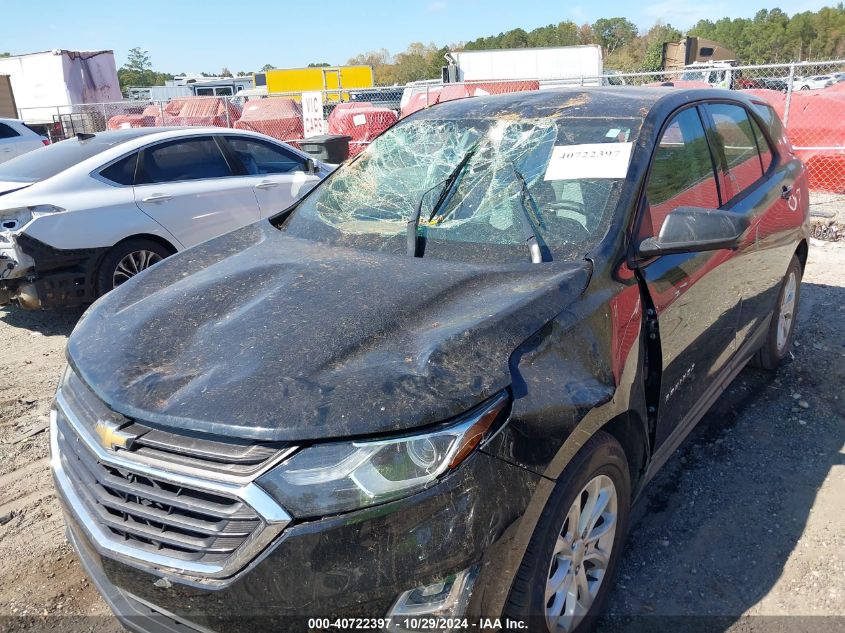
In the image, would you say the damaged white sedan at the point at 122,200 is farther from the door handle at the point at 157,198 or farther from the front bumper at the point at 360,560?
the front bumper at the point at 360,560

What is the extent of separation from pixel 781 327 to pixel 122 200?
17.3ft

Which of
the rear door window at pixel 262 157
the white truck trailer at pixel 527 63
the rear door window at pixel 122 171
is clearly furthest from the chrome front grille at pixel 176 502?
the white truck trailer at pixel 527 63

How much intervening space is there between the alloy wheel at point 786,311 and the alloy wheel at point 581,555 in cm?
248

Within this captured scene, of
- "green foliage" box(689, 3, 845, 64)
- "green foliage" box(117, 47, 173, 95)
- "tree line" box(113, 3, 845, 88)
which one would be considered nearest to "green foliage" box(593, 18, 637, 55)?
"tree line" box(113, 3, 845, 88)

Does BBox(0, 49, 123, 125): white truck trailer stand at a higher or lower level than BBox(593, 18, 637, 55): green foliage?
lower

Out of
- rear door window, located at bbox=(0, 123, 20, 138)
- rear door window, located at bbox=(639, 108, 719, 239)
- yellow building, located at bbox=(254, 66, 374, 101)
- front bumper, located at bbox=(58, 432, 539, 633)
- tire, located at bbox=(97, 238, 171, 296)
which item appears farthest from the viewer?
yellow building, located at bbox=(254, 66, 374, 101)

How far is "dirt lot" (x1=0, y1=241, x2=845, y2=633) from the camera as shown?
8.15ft

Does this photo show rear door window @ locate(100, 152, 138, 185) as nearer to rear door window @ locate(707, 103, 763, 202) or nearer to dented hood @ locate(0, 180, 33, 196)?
dented hood @ locate(0, 180, 33, 196)

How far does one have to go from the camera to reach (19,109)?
22281 millimetres

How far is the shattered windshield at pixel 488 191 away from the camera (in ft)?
8.29

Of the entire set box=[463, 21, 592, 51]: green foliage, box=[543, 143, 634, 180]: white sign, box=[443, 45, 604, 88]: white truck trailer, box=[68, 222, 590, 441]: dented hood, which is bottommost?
box=[68, 222, 590, 441]: dented hood

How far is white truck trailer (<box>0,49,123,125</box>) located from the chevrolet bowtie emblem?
23.2m

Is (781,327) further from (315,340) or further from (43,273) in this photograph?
(43,273)

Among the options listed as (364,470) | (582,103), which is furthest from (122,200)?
(364,470)
